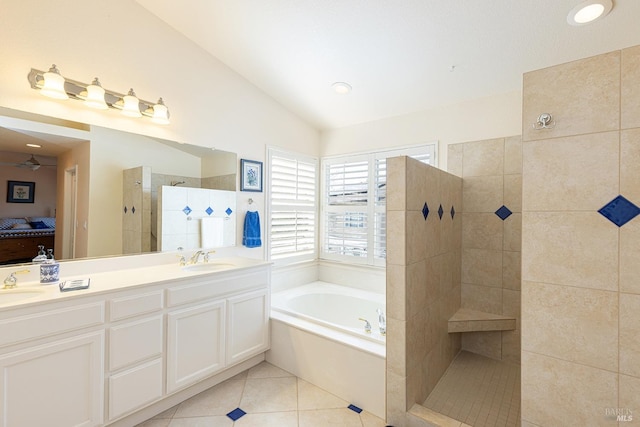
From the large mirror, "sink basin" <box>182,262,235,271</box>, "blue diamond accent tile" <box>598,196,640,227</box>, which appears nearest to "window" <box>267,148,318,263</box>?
"sink basin" <box>182,262,235,271</box>

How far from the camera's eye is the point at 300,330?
7.69 ft

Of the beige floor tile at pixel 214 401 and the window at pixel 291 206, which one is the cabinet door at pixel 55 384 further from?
the window at pixel 291 206

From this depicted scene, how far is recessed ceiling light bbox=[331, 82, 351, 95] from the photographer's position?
272 centimetres

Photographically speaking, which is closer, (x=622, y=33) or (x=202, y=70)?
(x=622, y=33)

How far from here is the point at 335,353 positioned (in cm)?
212

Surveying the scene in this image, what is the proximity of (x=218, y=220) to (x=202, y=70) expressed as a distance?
4.50 ft

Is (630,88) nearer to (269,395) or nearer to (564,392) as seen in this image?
(564,392)

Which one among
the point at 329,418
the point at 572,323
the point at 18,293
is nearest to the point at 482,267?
the point at 572,323

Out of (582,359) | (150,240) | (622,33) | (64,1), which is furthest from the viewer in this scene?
(150,240)

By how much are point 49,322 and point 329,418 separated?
169 cm

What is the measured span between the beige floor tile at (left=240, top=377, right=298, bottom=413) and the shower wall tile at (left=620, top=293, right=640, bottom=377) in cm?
179

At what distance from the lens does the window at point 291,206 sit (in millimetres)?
3260

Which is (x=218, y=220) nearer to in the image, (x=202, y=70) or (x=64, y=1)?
(x=202, y=70)

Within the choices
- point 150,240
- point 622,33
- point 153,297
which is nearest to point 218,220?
point 150,240
